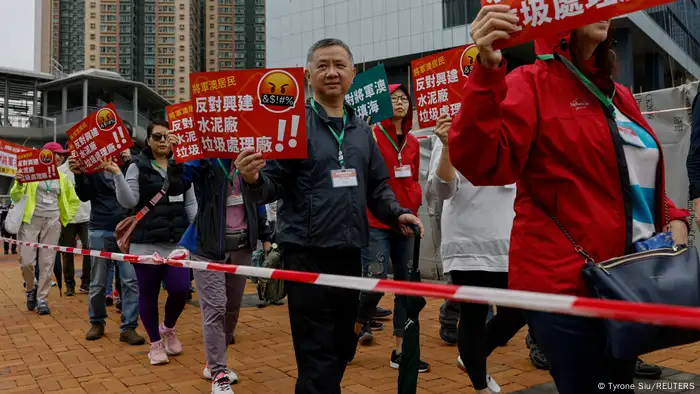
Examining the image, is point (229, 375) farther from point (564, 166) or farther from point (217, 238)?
point (564, 166)

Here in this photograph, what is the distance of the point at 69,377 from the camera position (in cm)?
451

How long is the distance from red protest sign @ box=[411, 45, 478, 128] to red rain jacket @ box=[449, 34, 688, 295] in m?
2.41

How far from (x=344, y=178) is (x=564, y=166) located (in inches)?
47.4

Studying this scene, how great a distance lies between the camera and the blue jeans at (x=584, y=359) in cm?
170

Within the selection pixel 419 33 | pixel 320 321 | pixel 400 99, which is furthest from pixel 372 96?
pixel 419 33

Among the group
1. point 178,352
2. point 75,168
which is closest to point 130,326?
point 178,352

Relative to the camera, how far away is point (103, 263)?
19.7 feet

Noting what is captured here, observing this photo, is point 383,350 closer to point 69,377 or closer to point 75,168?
point 69,377

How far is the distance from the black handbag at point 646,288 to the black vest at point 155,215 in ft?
13.6

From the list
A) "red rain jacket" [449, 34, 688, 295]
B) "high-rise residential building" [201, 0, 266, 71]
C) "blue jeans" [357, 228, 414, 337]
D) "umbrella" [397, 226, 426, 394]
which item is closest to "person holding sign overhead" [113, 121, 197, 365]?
"blue jeans" [357, 228, 414, 337]

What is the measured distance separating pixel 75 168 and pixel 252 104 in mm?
3670

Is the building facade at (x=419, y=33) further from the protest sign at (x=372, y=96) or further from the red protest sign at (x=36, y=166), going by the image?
the red protest sign at (x=36, y=166)

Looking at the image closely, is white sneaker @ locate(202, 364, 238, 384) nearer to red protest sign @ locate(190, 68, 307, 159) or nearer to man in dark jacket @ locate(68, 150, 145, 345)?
man in dark jacket @ locate(68, 150, 145, 345)

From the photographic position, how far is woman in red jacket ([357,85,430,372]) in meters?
4.65
